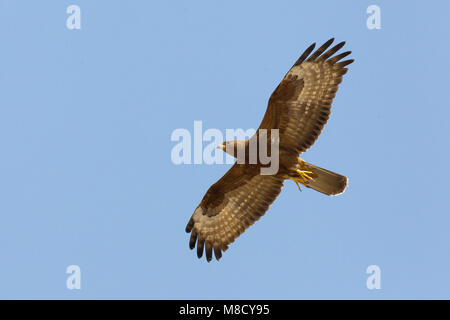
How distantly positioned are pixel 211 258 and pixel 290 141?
2628 millimetres

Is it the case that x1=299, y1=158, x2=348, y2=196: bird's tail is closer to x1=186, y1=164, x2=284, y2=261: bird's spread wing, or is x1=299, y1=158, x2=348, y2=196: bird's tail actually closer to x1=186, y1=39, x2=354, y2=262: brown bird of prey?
x1=186, y1=39, x2=354, y2=262: brown bird of prey

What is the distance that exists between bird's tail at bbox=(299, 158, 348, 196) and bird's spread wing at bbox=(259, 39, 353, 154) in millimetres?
552

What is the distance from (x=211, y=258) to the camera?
1064 centimetres

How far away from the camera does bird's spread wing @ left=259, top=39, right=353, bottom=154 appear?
385 inches

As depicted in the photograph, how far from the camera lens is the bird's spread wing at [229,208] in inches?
415

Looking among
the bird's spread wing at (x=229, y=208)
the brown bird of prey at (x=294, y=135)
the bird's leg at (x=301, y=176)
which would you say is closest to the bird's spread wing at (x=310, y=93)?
the brown bird of prey at (x=294, y=135)

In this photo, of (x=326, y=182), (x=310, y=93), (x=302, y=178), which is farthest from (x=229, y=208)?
(x=310, y=93)

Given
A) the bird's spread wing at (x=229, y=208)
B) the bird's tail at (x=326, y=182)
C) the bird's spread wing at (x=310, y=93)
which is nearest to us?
the bird's spread wing at (x=310, y=93)

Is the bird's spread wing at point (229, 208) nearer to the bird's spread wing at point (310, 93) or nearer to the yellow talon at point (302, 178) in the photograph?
the yellow talon at point (302, 178)

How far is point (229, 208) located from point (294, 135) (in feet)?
6.23

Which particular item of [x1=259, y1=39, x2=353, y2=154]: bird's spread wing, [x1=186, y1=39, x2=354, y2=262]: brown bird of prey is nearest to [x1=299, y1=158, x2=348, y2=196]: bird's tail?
[x1=186, y1=39, x2=354, y2=262]: brown bird of prey

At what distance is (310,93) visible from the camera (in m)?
9.83
